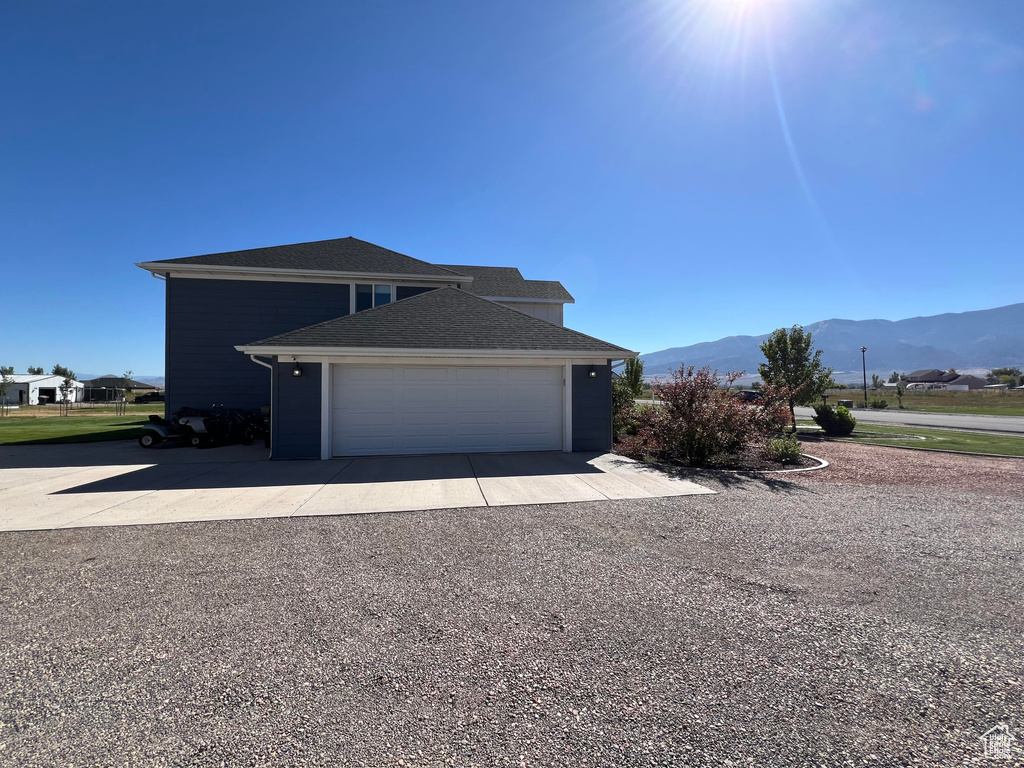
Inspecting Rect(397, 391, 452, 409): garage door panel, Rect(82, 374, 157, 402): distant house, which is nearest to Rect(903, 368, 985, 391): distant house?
Rect(397, 391, 452, 409): garage door panel

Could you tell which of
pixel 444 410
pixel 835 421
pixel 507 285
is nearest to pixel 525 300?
pixel 507 285

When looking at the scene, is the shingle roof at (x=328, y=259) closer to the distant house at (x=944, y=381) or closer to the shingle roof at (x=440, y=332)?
the shingle roof at (x=440, y=332)

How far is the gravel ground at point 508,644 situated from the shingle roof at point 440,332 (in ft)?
16.2

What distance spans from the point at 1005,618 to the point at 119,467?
12.8 m

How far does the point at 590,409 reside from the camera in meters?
10.3

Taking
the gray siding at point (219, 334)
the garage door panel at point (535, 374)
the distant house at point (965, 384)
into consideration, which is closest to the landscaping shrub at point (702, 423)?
the garage door panel at point (535, 374)

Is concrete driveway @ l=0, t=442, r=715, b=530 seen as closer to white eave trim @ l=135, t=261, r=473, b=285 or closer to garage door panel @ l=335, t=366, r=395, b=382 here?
garage door panel @ l=335, t=366, r=395, b=382

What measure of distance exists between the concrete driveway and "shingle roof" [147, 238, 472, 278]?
260 inches

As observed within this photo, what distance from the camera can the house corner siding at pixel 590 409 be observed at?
10.2 m

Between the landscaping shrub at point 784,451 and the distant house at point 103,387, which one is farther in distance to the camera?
the distant house at point 103,387

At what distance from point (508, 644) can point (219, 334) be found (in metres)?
14.4

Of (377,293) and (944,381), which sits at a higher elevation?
(377,293)

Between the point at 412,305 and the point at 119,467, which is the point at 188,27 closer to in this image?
the point at 412,305

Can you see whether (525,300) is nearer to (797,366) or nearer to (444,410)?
(444,410)
